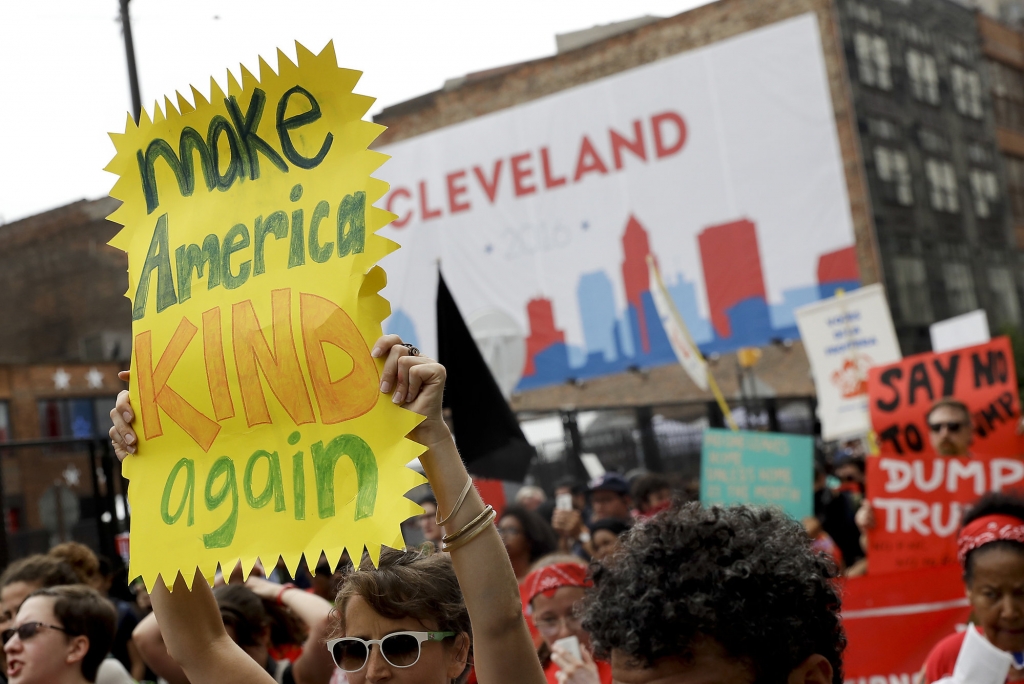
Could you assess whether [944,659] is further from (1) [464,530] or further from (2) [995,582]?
(1) [464,530]

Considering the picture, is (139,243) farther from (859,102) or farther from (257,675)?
(859,102)

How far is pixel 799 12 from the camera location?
35.4 metres

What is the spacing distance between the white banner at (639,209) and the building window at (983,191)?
64.5 ft

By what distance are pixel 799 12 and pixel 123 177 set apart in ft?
117

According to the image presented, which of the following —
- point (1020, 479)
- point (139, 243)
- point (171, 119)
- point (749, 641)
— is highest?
point (171, 119)

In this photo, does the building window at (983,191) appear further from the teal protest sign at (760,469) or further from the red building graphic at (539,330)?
the teal protest sign at (760,469)

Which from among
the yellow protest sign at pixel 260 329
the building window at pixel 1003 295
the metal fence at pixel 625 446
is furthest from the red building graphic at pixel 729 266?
the yellow protest sign at pixel 260 329

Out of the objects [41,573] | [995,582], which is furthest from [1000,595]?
[41,573]

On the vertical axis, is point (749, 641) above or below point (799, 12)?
below

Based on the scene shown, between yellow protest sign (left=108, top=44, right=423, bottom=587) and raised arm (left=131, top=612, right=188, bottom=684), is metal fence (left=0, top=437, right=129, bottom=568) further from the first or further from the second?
yellow protest sign (left=108, top=44, right=423, bottom=587)

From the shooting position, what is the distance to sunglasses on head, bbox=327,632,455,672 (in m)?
2.48

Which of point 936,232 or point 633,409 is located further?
point 936,232

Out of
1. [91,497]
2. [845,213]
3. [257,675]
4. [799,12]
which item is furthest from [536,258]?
[257,675]

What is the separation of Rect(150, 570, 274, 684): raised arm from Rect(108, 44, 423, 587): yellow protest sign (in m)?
0.42
